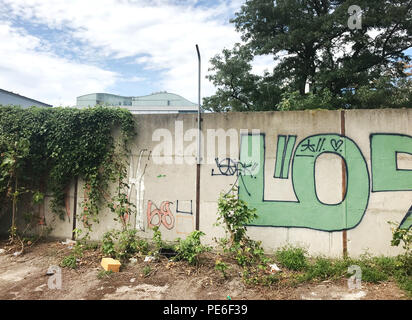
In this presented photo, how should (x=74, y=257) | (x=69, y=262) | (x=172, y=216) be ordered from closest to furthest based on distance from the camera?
(x=69, y=262)
(x=74, y=257)
(x=172, y=216)

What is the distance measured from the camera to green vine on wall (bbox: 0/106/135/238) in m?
4.73

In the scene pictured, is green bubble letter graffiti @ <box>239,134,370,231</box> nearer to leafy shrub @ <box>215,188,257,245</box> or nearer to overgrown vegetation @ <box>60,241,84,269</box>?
leafy shrub @ <box>215,188,257,245</box>

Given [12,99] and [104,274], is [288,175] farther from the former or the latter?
[12,99]

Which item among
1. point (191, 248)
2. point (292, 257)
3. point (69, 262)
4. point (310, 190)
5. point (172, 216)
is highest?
point (310, 190)

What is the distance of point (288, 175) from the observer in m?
4.25

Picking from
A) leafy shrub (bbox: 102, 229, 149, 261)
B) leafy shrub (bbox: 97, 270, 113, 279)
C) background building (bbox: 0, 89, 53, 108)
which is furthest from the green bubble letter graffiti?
background building (bbox: 0, 89, 53, 108)

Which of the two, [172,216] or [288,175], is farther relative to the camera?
[172,216]

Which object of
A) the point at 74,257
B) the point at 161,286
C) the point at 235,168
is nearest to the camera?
the point at 161,286

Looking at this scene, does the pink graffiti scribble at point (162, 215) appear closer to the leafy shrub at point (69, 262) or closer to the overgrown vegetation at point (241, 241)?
the overgrown vegetation at point (241, 241)

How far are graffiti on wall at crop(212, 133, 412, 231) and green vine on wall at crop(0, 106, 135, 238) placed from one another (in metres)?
2.14

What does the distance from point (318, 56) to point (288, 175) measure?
10.4 meters

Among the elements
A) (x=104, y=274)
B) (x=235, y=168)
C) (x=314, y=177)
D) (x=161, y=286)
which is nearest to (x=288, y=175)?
(x=314, y=177)
